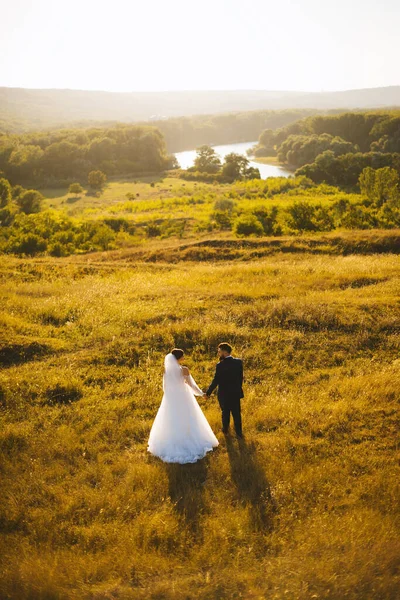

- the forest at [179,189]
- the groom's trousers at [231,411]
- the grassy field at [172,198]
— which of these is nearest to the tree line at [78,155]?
the forest at [179,189]

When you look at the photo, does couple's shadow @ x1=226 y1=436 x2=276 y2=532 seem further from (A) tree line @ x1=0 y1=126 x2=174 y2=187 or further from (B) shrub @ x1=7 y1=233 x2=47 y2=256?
(A) tree line @ x1=0 y1=126 x2=174 y2=187

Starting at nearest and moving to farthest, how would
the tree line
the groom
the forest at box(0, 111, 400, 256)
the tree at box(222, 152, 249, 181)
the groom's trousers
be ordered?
the groom → the groom's trousers → the forest at box(0, 111, 400, 256) → the tree line → the tree at box(222, 152, 249, 181)

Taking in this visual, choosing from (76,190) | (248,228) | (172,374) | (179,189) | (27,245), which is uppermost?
(179,189)

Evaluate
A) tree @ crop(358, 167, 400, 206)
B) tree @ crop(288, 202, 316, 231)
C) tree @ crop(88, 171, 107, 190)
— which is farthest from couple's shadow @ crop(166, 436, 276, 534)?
tree @ crop(88, 171, 107, 190)

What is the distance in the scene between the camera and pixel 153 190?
278 ft

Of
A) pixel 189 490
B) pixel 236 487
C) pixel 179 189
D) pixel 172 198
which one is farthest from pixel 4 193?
pixel 236 487

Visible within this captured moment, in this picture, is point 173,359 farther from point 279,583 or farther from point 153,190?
point 153,190

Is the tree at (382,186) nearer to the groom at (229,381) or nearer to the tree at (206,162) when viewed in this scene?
the tree at (206,162)

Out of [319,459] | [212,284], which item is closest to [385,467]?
[319,459]

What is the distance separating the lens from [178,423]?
26.2 ft

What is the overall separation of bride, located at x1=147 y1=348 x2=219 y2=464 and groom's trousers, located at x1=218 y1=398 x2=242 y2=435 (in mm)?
586

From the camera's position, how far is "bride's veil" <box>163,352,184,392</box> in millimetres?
7882

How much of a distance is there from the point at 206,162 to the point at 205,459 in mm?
107461

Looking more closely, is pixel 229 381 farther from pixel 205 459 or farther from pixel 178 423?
pixel 205 459
